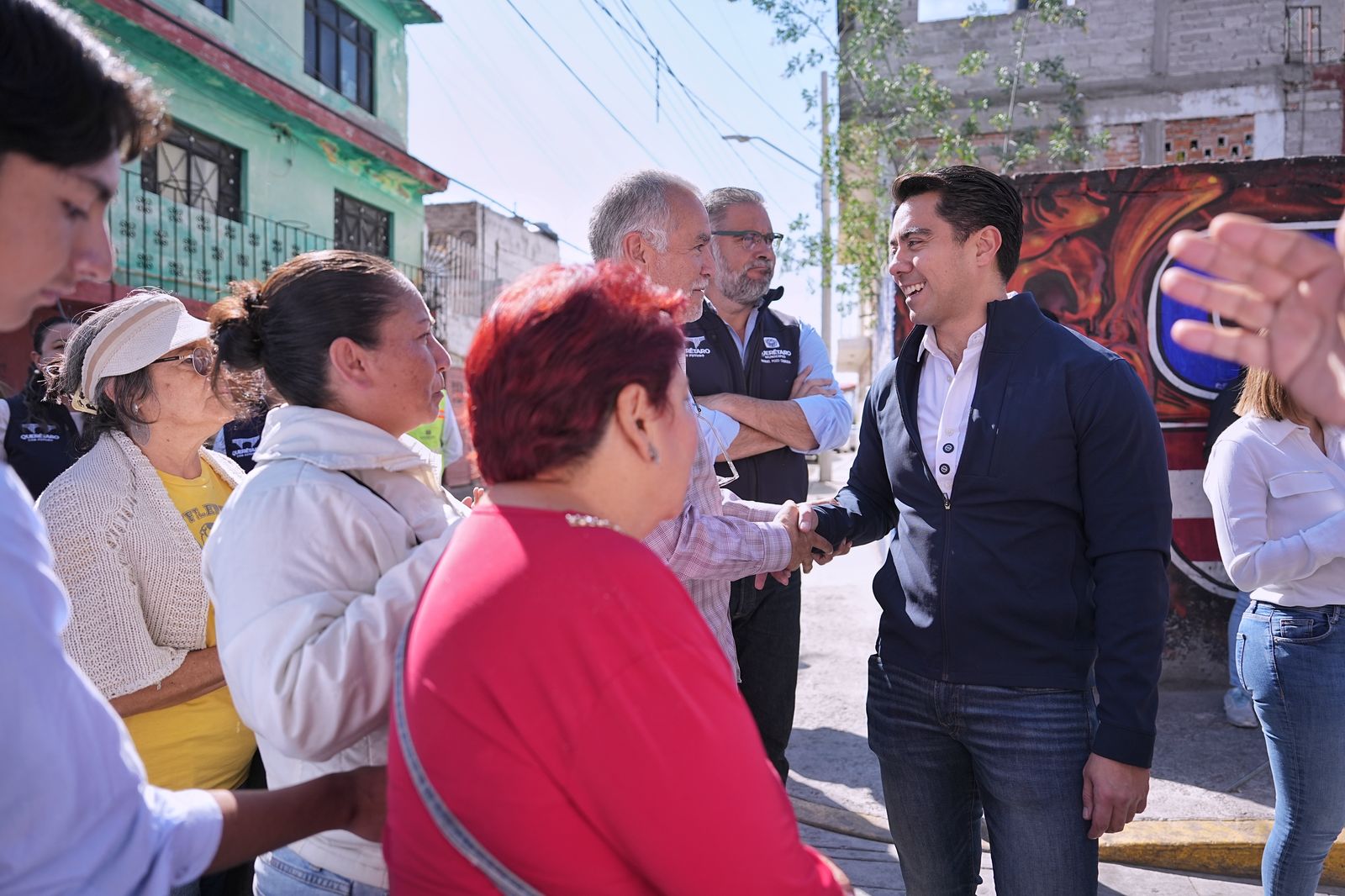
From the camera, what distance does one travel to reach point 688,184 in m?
2.85

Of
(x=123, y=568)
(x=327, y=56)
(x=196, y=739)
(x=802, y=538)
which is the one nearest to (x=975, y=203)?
(x=802, y=538)

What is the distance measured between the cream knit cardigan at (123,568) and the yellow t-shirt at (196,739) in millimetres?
99

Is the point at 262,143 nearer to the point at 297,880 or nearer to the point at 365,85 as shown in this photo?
the point at 365,85

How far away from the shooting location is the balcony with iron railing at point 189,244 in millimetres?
11469

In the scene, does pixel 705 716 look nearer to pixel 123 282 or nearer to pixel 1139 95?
pixel 123 282

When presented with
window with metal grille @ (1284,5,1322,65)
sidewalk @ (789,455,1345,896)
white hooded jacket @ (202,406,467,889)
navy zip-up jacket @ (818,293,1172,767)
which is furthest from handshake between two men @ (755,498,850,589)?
window with metal grille @ (1284,5,1322,65)

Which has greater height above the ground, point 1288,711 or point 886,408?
point 886,408

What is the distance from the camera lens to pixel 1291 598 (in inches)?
116

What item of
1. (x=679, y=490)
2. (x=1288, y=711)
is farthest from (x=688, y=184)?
(x=1288, y=711)

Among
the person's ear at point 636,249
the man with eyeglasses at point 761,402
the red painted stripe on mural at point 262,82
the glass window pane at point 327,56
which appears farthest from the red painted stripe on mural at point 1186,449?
the glass window pane at point 327,56

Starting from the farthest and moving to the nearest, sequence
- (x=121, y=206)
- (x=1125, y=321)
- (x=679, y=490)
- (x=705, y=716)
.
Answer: (x=121, y=206)
(x=1125, y=321)
(x=679, y=490)
(x=705, y=716)

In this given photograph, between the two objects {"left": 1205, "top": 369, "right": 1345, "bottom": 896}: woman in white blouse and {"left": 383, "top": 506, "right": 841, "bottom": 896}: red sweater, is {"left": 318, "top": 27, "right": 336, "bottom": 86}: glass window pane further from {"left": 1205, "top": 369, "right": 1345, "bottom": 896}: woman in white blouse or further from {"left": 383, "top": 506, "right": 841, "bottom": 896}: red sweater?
{"left": 383, "top": 506, "right": 841, "bottom": 896}: red sweater

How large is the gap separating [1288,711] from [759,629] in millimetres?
1632

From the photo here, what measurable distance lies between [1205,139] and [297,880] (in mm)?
14732
